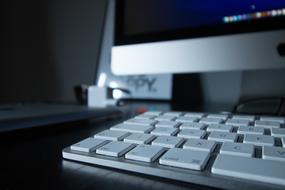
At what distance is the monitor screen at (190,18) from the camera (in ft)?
1.32

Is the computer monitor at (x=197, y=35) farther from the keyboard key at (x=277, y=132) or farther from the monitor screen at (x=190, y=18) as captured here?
the keyboard key at (x=277, y=132)

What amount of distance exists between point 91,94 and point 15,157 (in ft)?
1.16

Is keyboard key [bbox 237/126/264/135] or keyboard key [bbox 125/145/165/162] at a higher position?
keyboard key [bbox 237/126/264/135]

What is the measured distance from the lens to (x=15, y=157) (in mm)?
268

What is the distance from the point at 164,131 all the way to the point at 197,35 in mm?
252

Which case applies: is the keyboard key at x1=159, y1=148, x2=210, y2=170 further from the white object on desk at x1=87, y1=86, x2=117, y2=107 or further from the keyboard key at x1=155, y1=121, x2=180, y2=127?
the white object on desk at x1=87, y1=86, x2=117, y2=107

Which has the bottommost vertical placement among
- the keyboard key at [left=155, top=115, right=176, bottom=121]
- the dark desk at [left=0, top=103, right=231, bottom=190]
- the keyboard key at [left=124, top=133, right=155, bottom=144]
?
the dark desk at [left=0, top=103, right=231, bottom=190]

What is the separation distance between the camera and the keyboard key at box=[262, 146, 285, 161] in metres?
0.19

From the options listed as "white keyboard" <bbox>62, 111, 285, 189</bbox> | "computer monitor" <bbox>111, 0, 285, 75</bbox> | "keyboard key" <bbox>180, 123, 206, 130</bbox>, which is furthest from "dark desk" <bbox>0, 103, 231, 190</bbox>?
"computer monitor" <bbox>111, 0, 285, 75</bbox>

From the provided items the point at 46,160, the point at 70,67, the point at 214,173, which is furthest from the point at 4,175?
the point at 70,67

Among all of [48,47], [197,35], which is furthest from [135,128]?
[48,47]

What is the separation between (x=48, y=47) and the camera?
1183mm

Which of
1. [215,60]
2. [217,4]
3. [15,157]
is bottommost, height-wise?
[15,157]

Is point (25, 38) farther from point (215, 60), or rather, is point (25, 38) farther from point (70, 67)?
point (215, 60)
